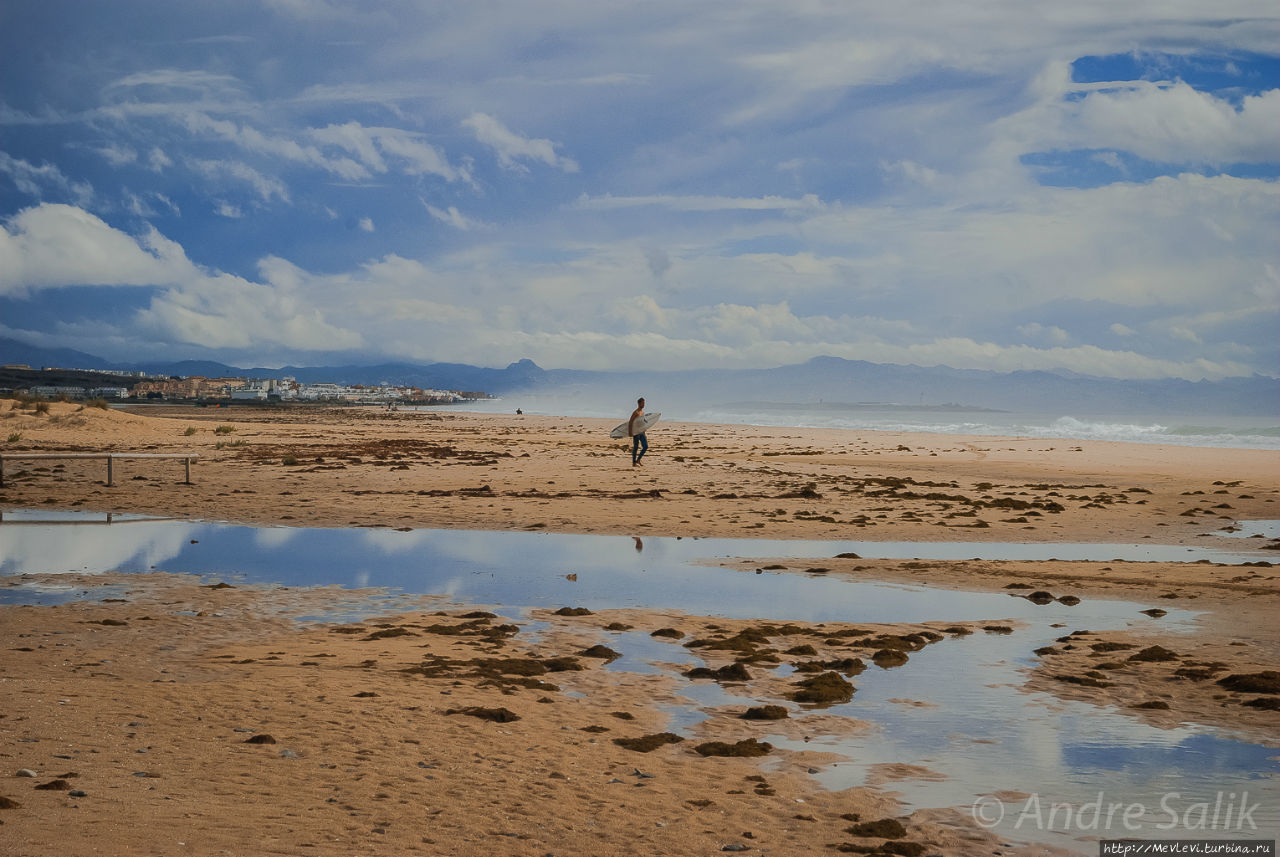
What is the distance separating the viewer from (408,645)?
10.9 m

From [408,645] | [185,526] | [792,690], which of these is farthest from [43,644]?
[185,526]

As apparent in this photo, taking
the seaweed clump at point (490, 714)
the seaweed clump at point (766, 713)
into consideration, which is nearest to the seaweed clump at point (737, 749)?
the seaweed clump at point (766, 713)

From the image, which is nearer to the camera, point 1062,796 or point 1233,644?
point 1062,796

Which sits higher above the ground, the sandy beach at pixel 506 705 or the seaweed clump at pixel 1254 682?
the seaweed clump at pixel 1254 682

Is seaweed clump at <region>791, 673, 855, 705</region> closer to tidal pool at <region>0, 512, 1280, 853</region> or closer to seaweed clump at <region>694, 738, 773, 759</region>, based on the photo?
tidal pool at <region>0, 512, 1280, 853</region>

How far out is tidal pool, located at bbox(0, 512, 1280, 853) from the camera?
6.80 m

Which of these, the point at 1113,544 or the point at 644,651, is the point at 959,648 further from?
the point at 1113,544

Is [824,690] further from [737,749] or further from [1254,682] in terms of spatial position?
[1254,682]

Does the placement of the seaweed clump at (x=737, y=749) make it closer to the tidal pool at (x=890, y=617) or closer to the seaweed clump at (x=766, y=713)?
the tidal pool at (x=890, y=617)

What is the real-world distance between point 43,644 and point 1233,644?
1304cm

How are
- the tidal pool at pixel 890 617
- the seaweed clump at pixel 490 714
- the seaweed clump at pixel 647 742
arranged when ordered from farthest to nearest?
1. the seaweed clump at pixel 490 714
2. the seaweed clump at pixel 647 742
3. the tidal pool at pixel 890 617

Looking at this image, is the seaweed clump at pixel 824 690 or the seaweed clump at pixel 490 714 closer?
the seaweed clump at pixel 490 714

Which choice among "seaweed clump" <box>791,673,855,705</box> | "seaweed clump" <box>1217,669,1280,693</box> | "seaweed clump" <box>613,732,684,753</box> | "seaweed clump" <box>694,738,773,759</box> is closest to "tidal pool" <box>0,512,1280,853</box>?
"seaweed clump" <box>791,673,855,705</box>

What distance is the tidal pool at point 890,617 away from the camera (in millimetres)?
6805
